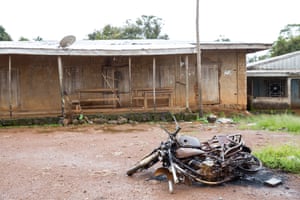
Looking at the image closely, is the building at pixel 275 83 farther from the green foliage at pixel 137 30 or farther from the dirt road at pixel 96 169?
the green foliage at pixel 137 30

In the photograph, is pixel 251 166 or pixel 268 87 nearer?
pixel 251 166

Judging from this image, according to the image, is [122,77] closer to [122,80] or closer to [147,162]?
[122,80]

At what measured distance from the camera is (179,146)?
16.3 ft

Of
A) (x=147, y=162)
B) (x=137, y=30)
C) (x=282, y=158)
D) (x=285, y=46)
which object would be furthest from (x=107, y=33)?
(x=147, y=162)

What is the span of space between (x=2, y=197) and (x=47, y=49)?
318 inches

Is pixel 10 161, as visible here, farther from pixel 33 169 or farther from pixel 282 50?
pixel 282 50

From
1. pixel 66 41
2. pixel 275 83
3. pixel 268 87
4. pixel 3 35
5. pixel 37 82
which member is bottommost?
pixel 268 87

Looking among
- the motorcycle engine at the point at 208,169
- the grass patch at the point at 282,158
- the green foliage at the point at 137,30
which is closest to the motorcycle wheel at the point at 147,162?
the motorcycle engine at the point at 208,169

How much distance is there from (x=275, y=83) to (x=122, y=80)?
7.63m

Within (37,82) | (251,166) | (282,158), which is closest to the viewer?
(251,166)

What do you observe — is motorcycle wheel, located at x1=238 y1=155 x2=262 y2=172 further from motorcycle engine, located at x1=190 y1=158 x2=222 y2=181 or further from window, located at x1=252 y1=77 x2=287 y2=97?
window, located at x1=252 y1=77 x2=287 y2=97

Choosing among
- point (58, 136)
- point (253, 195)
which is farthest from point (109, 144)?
point (253, 195)

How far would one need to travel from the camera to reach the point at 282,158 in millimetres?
5871

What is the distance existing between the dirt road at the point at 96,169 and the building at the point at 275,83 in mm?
6513
